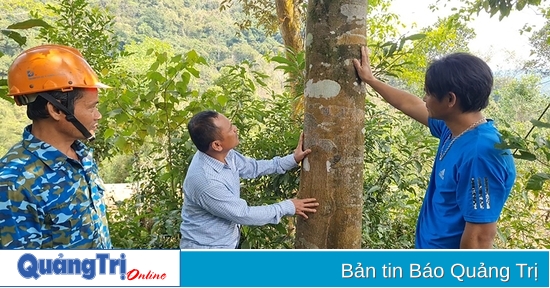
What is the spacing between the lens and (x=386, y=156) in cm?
266

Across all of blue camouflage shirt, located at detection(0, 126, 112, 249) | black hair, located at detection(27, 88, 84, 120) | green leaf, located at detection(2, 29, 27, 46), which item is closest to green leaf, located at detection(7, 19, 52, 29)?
green leaf, located at detection(2, 29, 27, 46)

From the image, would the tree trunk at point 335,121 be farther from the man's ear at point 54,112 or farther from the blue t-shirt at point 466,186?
the man's ear at point 54,112

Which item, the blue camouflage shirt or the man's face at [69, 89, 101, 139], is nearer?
the blue camouflage shirt

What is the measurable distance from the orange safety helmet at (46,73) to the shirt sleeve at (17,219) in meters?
0.36

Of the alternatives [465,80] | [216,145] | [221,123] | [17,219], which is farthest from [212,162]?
[465,80]

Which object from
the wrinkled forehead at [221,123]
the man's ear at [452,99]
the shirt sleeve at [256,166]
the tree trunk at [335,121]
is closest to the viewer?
the man's ear at [452,99]

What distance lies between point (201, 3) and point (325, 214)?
146ft

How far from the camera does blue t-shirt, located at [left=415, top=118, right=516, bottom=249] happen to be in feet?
4.55

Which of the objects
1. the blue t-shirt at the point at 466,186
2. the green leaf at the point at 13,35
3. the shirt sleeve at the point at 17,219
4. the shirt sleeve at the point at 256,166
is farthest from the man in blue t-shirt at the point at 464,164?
the green leaf at the point at 13,35

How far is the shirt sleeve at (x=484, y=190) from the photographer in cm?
138

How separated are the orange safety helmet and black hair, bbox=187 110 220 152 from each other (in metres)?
0.52

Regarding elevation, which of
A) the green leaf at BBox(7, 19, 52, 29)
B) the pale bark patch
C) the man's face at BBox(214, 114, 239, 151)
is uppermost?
the green leaf at BBox(7, 19, 52, 29)

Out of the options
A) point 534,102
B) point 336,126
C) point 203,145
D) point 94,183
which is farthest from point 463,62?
point 534,102

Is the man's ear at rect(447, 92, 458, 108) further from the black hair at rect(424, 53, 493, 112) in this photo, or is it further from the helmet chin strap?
the helmet chin strap
